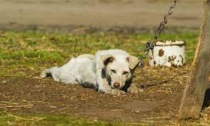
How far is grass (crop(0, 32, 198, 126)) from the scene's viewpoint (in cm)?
998

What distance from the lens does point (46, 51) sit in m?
17.4

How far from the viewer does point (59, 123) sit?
9.81m

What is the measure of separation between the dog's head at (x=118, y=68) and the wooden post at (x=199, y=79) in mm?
2000

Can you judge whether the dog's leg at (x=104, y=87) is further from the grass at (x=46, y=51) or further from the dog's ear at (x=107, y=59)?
the grass at (x=46, y=51)

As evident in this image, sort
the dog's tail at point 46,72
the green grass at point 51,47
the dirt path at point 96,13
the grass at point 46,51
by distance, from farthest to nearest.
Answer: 1. the dirt path at point 96,13
2. the green grass at point 51,47
3. the dog's tail at point 46,72
4. the grass at point 46,51

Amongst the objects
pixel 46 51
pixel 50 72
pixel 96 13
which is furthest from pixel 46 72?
pixel 96 13

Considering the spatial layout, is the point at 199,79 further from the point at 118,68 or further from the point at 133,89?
the point at 133,89

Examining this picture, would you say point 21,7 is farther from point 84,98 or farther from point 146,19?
point 84,98

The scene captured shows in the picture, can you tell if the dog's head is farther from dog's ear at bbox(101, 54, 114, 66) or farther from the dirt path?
the dirt path

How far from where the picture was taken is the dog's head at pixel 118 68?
12.1 meters

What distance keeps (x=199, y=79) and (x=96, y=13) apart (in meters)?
22.7

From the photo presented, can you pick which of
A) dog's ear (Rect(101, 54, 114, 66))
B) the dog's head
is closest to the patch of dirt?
the dog's head

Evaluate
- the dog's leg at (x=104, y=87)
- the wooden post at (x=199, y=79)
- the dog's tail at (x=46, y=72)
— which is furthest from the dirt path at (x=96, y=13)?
the wooden post at (x=199, y=79)

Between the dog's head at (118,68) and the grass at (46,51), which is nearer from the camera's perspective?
the grass at (46,51)
